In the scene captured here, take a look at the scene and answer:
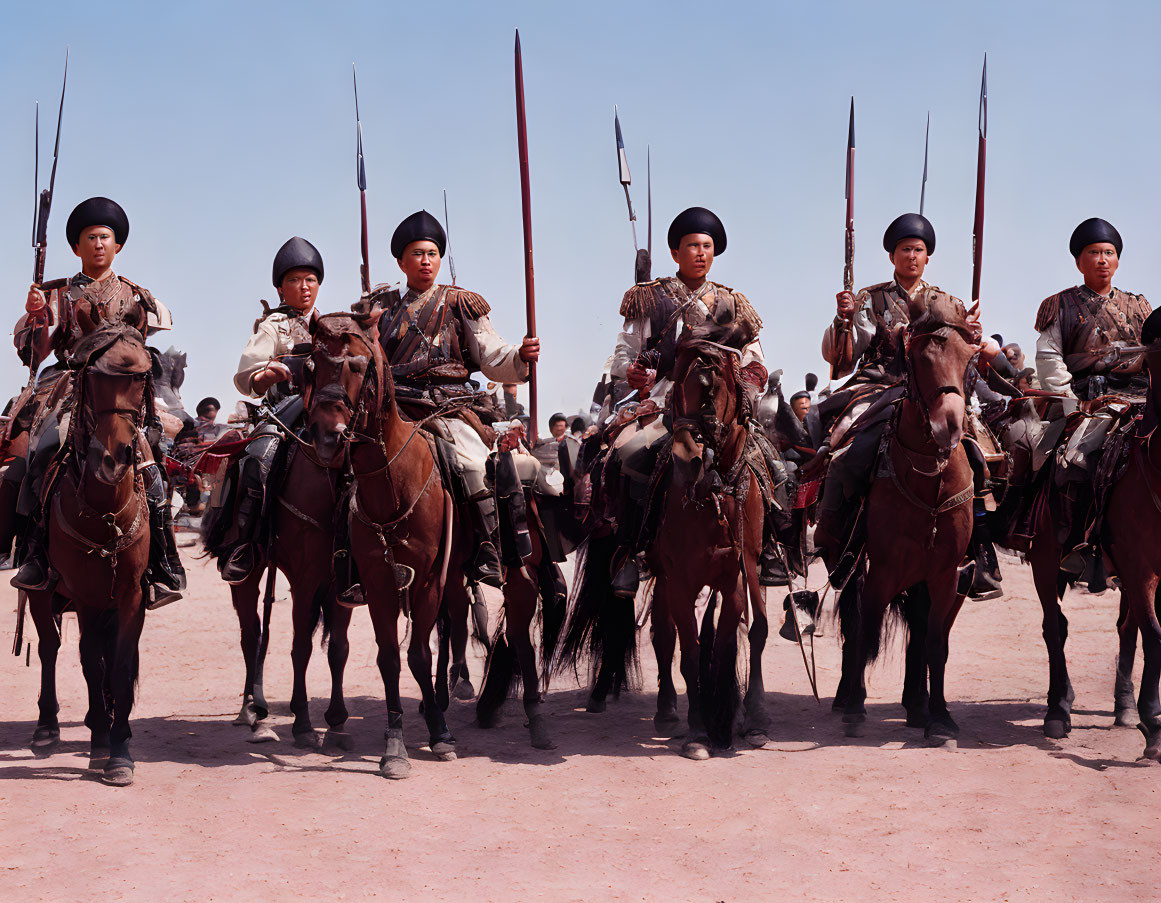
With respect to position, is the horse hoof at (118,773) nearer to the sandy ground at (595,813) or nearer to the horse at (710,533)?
the sandy ground at (595,813)

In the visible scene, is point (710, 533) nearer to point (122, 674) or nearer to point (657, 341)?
point (657, 341)

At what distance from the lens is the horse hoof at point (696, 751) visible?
339 inches

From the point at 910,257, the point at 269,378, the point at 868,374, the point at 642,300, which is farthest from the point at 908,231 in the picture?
the point at 269,378

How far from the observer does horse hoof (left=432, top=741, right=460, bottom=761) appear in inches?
342

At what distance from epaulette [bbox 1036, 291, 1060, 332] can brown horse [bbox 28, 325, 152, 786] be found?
700 cm

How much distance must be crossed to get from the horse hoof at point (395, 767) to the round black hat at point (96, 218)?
14.2 feet

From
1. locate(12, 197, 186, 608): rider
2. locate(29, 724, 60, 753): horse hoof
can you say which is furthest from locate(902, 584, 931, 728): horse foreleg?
locate(29, 724, 60, 753): horse hoof

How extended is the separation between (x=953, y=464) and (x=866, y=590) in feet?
3.76

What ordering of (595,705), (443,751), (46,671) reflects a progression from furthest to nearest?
(595,705)
(46,671)
(443,751)

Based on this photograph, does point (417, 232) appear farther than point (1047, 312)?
No

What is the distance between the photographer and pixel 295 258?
33.2ft

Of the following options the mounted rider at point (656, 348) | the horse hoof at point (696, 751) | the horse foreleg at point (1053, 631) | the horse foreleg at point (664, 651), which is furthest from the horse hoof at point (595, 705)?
the horse foreleg at point (1053, 631)

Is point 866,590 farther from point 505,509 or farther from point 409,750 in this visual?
point 409,750

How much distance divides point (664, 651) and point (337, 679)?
7.88 feet
